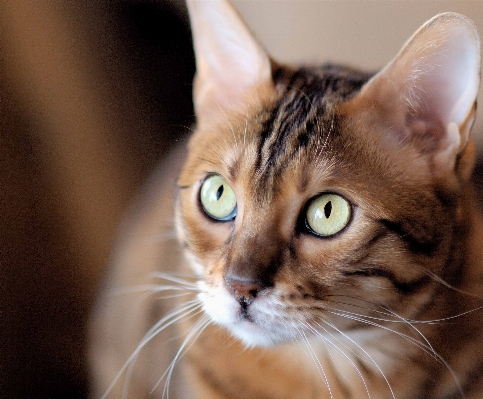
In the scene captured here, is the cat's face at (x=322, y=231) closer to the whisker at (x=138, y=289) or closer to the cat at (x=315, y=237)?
the cat at (x=315, y=237)

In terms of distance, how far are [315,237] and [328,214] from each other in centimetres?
3

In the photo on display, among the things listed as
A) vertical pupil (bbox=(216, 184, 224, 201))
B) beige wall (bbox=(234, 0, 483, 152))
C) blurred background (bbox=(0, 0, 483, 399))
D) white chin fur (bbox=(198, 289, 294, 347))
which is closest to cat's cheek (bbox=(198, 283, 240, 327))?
white chin fur (bbox=(198, 289, 294, 347))

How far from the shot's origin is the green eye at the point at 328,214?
525 mm

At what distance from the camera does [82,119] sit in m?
0.68

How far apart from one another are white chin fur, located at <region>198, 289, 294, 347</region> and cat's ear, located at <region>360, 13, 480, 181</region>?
0.81ft

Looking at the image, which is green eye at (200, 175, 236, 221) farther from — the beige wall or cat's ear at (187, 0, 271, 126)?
the beige wall

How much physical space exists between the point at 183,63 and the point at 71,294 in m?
0.35

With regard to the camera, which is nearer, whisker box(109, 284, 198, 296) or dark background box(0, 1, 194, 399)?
dark background box(0, 1, 194, 399)

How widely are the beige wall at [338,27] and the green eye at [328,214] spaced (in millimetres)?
219

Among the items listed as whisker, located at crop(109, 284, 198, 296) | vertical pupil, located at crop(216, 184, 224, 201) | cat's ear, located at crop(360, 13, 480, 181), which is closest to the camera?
cat's ear, located at crop(360, 13, 480, 181)

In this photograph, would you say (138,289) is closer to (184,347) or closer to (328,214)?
(184,347)

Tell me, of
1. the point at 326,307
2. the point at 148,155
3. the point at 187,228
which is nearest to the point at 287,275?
the point at 326,307

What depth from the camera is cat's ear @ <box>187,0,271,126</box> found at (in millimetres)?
578

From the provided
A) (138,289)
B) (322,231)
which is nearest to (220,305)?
(322,231)
